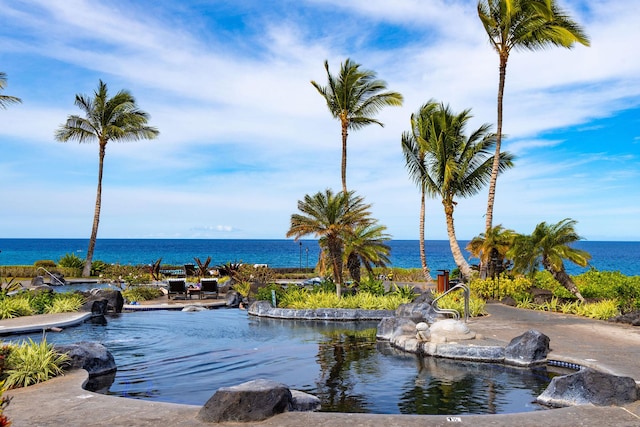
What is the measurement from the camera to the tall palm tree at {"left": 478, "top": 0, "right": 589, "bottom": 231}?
2503 centimetres

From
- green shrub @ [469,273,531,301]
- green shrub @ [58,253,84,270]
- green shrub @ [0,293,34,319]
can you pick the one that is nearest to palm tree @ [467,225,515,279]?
green shrub @ [469,273,531,301]

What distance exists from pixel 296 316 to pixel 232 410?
12.6 m

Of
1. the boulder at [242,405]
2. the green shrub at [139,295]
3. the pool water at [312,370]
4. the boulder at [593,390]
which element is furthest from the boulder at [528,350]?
the green shrub at [139,295]

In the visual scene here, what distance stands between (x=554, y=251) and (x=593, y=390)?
13302mm

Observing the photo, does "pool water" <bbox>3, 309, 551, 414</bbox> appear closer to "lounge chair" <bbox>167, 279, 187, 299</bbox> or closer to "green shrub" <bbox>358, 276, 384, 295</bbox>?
"green shrub" <bbox>358, 276, 384, 295</bbox>

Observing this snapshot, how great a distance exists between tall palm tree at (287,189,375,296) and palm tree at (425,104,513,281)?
19.9 ft

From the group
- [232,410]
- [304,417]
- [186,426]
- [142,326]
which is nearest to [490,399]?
[304,417]

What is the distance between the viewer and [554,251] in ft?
67.6

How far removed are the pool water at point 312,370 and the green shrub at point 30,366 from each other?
110 cm

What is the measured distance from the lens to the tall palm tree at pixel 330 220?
23.3 m

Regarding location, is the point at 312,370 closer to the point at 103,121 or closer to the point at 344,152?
the point at 344,152

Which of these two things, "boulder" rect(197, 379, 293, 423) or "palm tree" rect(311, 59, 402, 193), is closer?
"boulder" rect(197, 379, 293, 423)

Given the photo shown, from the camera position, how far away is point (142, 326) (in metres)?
18.0

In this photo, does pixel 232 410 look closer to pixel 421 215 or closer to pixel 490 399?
pixel 490 399
